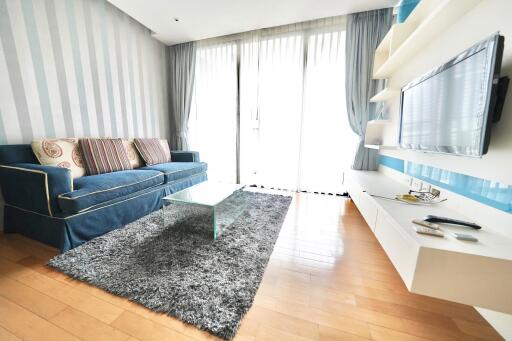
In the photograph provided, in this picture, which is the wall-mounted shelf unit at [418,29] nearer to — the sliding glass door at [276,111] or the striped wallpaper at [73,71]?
the sliding glass door at [276,111]

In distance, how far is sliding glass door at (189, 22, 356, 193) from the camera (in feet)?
9.59

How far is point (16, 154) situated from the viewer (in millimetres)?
1759

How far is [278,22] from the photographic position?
2.78m

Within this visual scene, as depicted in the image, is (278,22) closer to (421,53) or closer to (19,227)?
(421,53)

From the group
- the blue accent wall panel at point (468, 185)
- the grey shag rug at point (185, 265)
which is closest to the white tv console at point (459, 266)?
the blue accent wall panel at point (468, 185)

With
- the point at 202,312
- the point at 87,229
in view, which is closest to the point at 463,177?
the point at 202,312

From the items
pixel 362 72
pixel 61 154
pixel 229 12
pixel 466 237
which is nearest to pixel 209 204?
pixel 466 237

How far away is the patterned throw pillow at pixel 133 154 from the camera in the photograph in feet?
A: 8.91

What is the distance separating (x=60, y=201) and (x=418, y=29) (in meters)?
3.00

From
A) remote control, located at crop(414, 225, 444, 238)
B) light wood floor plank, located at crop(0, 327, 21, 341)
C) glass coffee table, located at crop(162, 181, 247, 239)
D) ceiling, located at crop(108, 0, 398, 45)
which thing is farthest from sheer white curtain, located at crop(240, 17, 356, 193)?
light wood floor plank, located at crop(0, 327, 21, 341)

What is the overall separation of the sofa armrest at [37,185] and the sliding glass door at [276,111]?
2.36m

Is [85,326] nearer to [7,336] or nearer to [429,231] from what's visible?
[7,336]

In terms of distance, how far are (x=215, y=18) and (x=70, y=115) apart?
2.24m

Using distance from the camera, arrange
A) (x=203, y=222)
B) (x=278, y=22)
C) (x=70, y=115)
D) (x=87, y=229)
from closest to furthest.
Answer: (x=87, y=229), (x=203, y=222), (x=70, y=115), (x=278, y=22)
